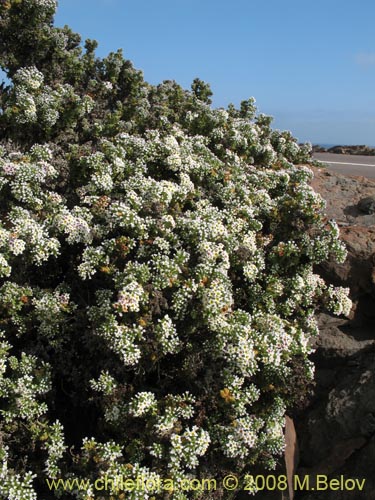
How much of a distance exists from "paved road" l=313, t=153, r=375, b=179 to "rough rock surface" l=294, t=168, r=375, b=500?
4363 mm

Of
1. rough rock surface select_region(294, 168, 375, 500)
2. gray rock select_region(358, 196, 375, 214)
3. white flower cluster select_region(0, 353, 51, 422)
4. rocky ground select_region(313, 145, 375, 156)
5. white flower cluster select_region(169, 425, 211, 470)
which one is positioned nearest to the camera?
white flower cluster select_region(169, 425, 211, 470)

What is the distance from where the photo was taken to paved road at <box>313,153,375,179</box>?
9.77 metres

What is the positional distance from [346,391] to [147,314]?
1.96 m

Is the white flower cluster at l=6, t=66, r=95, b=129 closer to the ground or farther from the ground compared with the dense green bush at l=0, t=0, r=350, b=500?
farther from the ground

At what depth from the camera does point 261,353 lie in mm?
3949

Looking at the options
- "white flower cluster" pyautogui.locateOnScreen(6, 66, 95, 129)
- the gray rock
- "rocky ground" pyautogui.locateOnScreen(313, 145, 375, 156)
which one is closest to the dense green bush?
"white flower cluster" pyautogui.locateOnScreen(6, 66, 95, 129)

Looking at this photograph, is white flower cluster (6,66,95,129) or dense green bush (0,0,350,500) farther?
white flower cluster (6,66,95,129)

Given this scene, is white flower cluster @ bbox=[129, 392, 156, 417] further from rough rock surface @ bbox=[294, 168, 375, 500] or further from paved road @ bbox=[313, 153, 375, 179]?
paved road @ bbox=[313, 153, 375, 179]

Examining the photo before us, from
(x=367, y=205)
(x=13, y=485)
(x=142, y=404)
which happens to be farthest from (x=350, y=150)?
(x=13, y=485)

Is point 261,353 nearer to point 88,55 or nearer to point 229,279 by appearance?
point 229,279

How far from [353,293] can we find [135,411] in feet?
8.68

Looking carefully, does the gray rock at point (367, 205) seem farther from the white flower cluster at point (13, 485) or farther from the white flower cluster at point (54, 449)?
the white flower cluster at point (13, 485)

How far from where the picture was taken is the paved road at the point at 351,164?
9766 millimetres

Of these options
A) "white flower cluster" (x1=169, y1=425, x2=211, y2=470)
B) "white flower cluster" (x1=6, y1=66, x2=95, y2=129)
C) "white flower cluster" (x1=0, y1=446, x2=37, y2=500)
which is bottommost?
"white flower cluster" (x1=0, y1=446, x2=37, y2=500)
